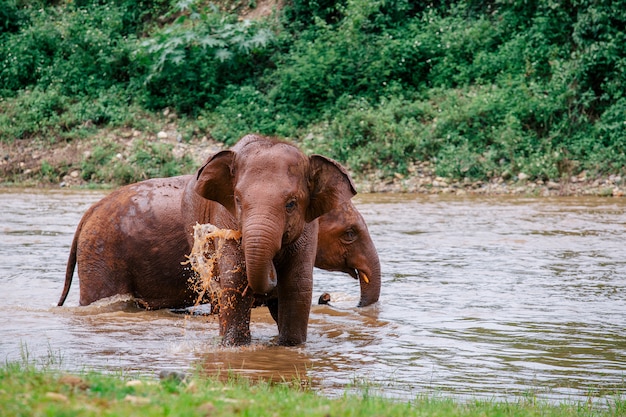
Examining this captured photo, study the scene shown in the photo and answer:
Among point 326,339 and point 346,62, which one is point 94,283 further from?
point 346,62

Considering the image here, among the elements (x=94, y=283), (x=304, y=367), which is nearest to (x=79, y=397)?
(x=304, y=367)

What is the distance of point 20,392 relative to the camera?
4852mm

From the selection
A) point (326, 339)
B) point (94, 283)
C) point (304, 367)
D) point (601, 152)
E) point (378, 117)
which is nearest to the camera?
point (304, 367)

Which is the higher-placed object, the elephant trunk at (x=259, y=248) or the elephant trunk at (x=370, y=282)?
the elephant trunk at (x=259, y=248)

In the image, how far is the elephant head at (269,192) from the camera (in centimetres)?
696

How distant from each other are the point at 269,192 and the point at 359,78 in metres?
20.4

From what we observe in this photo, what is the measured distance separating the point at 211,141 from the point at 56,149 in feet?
14.0

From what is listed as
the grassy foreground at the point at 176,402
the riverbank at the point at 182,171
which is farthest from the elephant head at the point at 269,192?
the riverbank at the point at 182,171

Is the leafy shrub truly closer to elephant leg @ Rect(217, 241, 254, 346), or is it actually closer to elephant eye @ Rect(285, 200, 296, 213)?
elephant leg @ Rect(217, 241, 254, 346)

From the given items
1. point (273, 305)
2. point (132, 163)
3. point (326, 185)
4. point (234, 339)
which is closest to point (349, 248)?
point (273, 305)

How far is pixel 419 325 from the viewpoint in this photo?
383 inches

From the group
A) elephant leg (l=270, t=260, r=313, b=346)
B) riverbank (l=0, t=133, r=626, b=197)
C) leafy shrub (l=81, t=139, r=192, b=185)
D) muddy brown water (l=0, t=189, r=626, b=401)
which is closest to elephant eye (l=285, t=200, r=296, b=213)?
elephant leg (l=270, t=260, r=313, b=346)

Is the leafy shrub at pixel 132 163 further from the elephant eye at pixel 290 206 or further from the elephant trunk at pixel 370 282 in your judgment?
the elephant eye at pixel 290 206

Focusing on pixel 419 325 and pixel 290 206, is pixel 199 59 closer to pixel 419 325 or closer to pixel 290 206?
pixel 419 325
